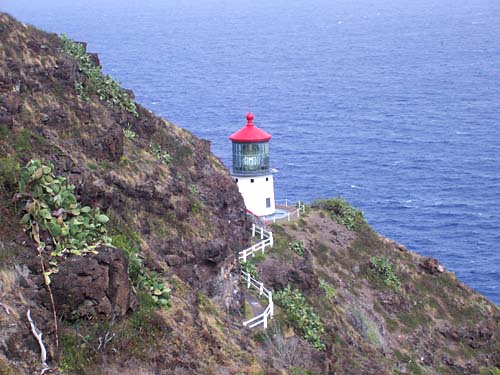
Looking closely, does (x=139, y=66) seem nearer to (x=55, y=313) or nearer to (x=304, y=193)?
(x=304, y=193)

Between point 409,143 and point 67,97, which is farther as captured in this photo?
point 409,143

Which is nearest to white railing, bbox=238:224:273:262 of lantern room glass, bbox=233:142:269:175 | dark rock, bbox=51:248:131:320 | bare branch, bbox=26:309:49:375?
lantern room glass, bbox=233:142:269:175

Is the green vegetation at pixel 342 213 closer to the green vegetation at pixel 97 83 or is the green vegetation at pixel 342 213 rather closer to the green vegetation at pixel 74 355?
the green vegetation at pixel 97 83

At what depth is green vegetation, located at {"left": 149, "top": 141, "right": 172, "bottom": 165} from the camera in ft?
129

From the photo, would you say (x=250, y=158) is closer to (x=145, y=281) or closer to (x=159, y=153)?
(x=159, y=153)

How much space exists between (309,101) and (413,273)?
306 feet

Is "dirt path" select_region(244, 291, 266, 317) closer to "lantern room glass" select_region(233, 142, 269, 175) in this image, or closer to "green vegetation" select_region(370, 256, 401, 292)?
"green vegetation" select_region(370, 256, 401, 292)

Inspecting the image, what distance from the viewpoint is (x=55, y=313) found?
21094mm

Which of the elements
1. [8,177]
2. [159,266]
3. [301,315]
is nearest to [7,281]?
[8,177]

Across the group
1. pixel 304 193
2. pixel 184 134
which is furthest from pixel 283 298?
pixel 304 193

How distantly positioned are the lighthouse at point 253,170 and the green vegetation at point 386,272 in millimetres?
6948

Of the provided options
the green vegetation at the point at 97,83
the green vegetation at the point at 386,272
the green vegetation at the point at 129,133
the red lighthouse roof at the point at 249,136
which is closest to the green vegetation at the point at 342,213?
the green vegetation at the point at 386,272

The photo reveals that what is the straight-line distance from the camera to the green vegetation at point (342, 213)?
57688 mm

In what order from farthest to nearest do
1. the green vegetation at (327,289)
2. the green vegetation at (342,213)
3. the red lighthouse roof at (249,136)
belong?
the green vegetation at (342,213), the red lighthouse roof at (249,136), the green vegetation at (327,289)
